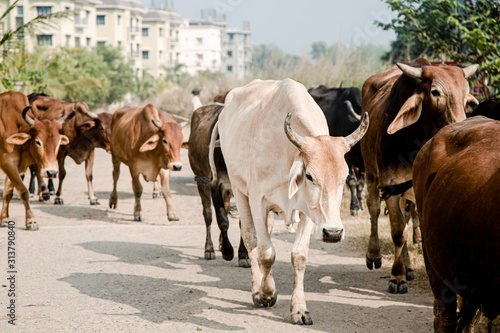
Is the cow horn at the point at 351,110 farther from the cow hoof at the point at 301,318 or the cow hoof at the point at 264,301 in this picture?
the cow hoof at the point at 301,318

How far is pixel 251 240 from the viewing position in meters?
6.13

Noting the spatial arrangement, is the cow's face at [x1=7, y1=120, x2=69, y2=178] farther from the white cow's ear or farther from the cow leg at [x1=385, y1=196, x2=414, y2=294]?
the white cow's ear

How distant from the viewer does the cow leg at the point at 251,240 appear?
5.88 meters

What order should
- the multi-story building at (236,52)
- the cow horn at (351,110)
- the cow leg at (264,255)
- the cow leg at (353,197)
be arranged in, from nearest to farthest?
1. the cow leg at (264,255)
2. the cow horn at (351,110)
3. the cow leg at (353,197)
4. the multi-story building at (236,52)

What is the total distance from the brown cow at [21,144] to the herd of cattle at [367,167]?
0.02m

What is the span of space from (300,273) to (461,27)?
504 centimetres

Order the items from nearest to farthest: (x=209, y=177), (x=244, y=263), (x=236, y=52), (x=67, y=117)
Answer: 1. (x=244, y=263)
2. (x=209, y=177)
3. (x=67, y=117)
4. (x=236, y=52)

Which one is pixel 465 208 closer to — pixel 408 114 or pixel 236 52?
pixel 408 114

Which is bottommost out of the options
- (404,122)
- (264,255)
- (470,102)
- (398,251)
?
(398,251)

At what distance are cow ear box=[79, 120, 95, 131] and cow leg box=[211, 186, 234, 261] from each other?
597 centimetres

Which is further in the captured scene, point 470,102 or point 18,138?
point 18,138

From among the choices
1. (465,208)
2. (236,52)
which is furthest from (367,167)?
(236,52)

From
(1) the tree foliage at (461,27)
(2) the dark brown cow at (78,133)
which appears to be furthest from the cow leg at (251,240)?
(2) the dark brown cow at (78,133)

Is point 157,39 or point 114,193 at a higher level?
point 157,39
